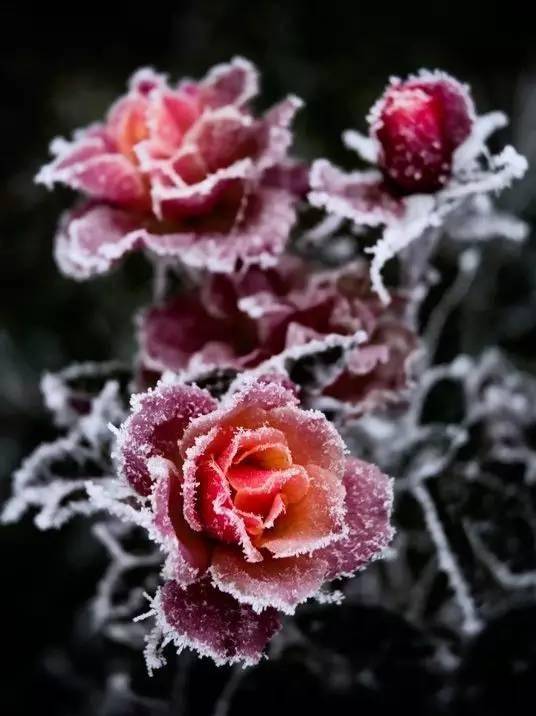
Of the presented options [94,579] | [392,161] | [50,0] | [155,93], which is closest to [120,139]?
[155,93]

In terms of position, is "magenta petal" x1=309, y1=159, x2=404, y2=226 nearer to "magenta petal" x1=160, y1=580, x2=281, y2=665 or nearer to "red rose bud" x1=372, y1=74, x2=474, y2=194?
"red rose bud" x1=372, y1=74, x2=474, y2=194

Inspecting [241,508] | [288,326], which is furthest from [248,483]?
[288,326]

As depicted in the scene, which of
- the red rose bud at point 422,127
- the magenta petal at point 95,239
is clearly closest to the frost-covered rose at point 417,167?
the red rose bud at point 422,127

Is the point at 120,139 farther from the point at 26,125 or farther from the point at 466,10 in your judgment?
the point at 466,10

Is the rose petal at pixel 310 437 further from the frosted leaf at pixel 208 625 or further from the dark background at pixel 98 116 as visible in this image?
the dark background at pixel 98 116

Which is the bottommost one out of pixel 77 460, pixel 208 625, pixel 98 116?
pixel 208 625

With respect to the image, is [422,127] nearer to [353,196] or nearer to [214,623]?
[353,196]
